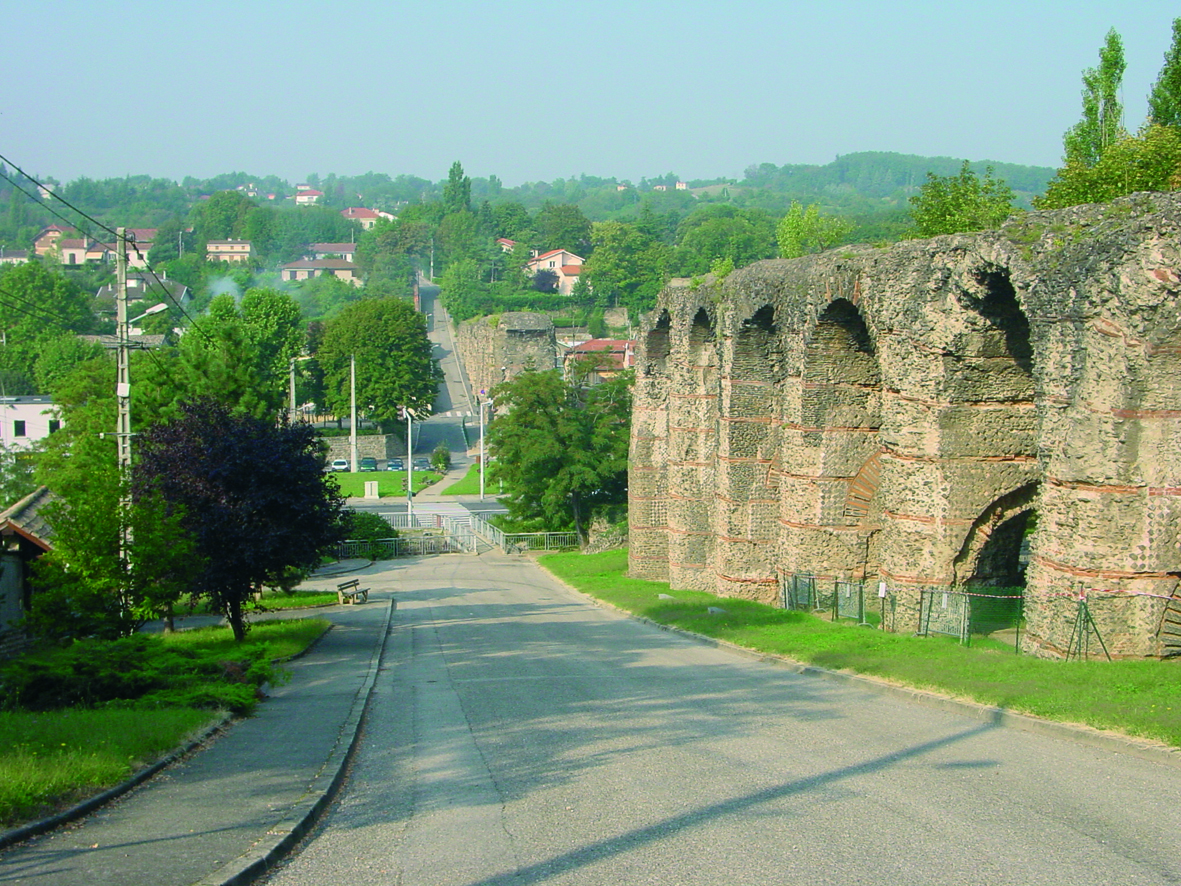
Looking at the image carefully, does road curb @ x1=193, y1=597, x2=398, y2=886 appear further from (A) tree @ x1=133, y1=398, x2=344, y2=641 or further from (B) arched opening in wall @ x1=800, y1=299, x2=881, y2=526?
(B) arched opening in wall @ x1=800, y1=299, x2=881, y2=526

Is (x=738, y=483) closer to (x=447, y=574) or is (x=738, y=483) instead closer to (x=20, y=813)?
(x=447, y=574)

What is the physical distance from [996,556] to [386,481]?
173 feet

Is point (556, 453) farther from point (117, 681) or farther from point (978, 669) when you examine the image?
point (117, 681)

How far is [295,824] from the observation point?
27.8 ft

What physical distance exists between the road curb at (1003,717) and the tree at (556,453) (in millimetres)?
26782

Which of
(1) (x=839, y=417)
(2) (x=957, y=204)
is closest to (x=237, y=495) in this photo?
(1) (x=839, y=417)

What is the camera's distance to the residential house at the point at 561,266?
530 feet

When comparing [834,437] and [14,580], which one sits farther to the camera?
[834,437]

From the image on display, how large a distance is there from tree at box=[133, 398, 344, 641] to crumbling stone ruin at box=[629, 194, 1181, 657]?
34.7ft

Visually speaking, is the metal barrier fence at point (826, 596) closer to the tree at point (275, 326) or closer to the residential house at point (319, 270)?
the tree at point (275, 326)

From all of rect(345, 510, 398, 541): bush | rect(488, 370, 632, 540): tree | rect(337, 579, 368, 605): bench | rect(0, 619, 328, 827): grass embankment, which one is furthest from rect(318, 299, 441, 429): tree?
rect(0, 619, 328, 827): grass embankment

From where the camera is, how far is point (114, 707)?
504 inches

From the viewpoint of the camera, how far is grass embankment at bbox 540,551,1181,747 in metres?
12.2

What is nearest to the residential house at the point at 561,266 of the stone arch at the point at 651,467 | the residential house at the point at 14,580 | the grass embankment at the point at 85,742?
the stone arch at the point at 651,467
